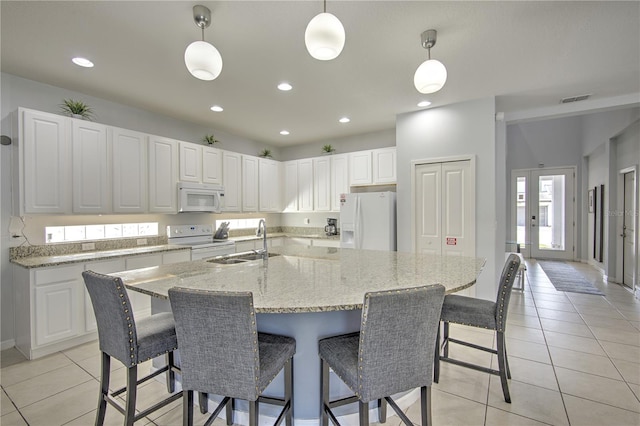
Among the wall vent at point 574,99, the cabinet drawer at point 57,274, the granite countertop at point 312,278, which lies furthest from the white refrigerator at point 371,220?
the cabinet drawer at point 57,274

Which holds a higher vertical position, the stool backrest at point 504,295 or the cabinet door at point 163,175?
the cabinet door at point 163,175

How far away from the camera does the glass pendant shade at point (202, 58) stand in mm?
1802

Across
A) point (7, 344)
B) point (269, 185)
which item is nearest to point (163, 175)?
point (269, 185)

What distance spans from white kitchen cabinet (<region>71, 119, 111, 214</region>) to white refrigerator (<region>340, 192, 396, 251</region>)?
10.5ft

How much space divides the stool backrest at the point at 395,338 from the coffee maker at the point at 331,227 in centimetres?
414

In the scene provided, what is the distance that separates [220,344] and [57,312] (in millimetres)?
2660

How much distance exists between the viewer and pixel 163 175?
3914mm

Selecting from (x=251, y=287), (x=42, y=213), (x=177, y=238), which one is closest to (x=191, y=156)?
(x=177, y=238)

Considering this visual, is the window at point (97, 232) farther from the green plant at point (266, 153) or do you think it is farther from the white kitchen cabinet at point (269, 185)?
the green plant at point (266, 153)

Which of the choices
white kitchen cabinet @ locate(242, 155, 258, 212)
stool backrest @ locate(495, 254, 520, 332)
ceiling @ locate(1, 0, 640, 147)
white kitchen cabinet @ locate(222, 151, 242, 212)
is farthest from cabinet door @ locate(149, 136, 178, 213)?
stool backrest @ locate(495, 254, 520, 332)

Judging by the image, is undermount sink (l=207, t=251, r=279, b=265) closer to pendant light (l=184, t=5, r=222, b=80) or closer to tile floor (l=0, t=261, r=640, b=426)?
tile floor (l=0, t=261, r=640, b=426)

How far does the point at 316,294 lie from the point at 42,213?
312 centimetres

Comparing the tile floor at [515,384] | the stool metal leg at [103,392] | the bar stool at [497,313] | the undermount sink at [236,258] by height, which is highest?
the undermount sink at [236,258]

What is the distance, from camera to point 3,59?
2633 mm
